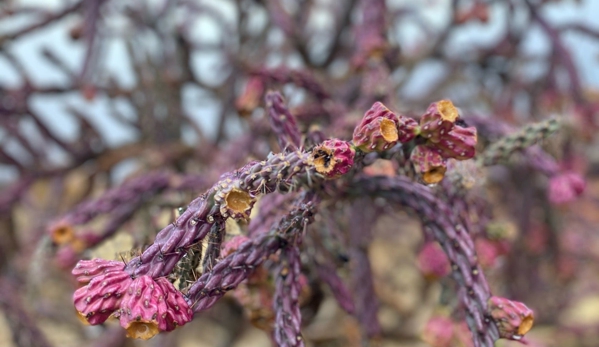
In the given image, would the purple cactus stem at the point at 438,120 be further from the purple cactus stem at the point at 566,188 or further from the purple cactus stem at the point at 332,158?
the purple cactus stem at the point at 566,188

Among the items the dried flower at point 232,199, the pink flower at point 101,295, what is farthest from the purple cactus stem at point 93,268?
the dried flower at point 232,199

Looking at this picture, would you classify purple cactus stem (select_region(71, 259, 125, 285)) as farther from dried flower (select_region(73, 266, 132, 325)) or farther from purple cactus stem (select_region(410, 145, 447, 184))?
purple cactus stem (select_region(410, 145, 447, 184))

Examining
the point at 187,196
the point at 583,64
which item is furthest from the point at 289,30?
the point at 583,64

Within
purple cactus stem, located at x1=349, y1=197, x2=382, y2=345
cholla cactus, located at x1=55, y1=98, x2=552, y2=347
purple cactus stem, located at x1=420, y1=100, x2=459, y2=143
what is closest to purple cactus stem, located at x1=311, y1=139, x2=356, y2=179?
cholla cactus, located at x1=55, y1=98, x2=552, y2=347

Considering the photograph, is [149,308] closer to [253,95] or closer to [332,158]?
[332,158]

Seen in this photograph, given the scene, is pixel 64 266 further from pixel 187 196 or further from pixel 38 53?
pixel 38 53

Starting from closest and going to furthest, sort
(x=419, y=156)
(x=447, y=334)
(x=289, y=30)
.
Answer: (x=419, y=156) < (x=447, y=334) < (x=289, y=30)
